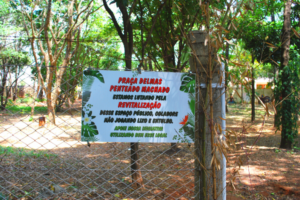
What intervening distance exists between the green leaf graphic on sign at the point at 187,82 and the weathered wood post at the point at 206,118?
63mm

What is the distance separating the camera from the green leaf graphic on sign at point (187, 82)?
1.81 m

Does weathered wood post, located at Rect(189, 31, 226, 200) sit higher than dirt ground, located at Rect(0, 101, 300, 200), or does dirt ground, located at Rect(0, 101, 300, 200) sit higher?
weathered wood post, located at Rect(189, 31, 226, 200)

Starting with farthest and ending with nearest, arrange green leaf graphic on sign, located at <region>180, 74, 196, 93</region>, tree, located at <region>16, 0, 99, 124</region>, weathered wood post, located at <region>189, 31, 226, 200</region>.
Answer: tree, located at <region>16, 0, 99, 124</region> < green leaf graphic on sign, located at <region>180, 74, 196, 93</region> < weathered wood post, located at <region>189, 31, 226, 200</region>

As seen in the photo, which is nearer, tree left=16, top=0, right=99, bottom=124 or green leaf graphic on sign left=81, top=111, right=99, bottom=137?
green leaf graphic on sign left=81, top=111, right=99, bottom=137

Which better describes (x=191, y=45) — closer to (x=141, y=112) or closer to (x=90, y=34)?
(x=141, y=112)

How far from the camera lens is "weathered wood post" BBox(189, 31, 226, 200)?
1.68 m

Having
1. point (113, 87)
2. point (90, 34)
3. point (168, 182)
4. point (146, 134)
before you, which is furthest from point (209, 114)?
point (90, 34)

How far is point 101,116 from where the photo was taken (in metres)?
1.76

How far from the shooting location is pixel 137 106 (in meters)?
1.77

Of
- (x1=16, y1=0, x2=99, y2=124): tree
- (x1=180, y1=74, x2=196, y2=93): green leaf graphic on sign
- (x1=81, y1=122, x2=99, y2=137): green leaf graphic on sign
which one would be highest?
(x1=16, y1=0, x2=99, y2=124): tree

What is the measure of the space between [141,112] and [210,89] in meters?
0.55

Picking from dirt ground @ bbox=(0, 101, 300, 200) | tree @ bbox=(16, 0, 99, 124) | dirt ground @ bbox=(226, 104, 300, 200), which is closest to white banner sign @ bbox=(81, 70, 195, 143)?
dirt ground @ bbox=(0, 101, 300, 200)

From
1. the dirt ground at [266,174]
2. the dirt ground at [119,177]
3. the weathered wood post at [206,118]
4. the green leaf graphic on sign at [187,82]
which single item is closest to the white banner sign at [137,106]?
the green leaf graphic on sign at [187,82]

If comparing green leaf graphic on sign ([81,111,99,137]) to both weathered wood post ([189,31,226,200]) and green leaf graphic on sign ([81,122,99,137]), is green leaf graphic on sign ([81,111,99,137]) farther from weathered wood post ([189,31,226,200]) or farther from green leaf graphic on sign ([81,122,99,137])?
weathered wood post ([189,31,226,200])
